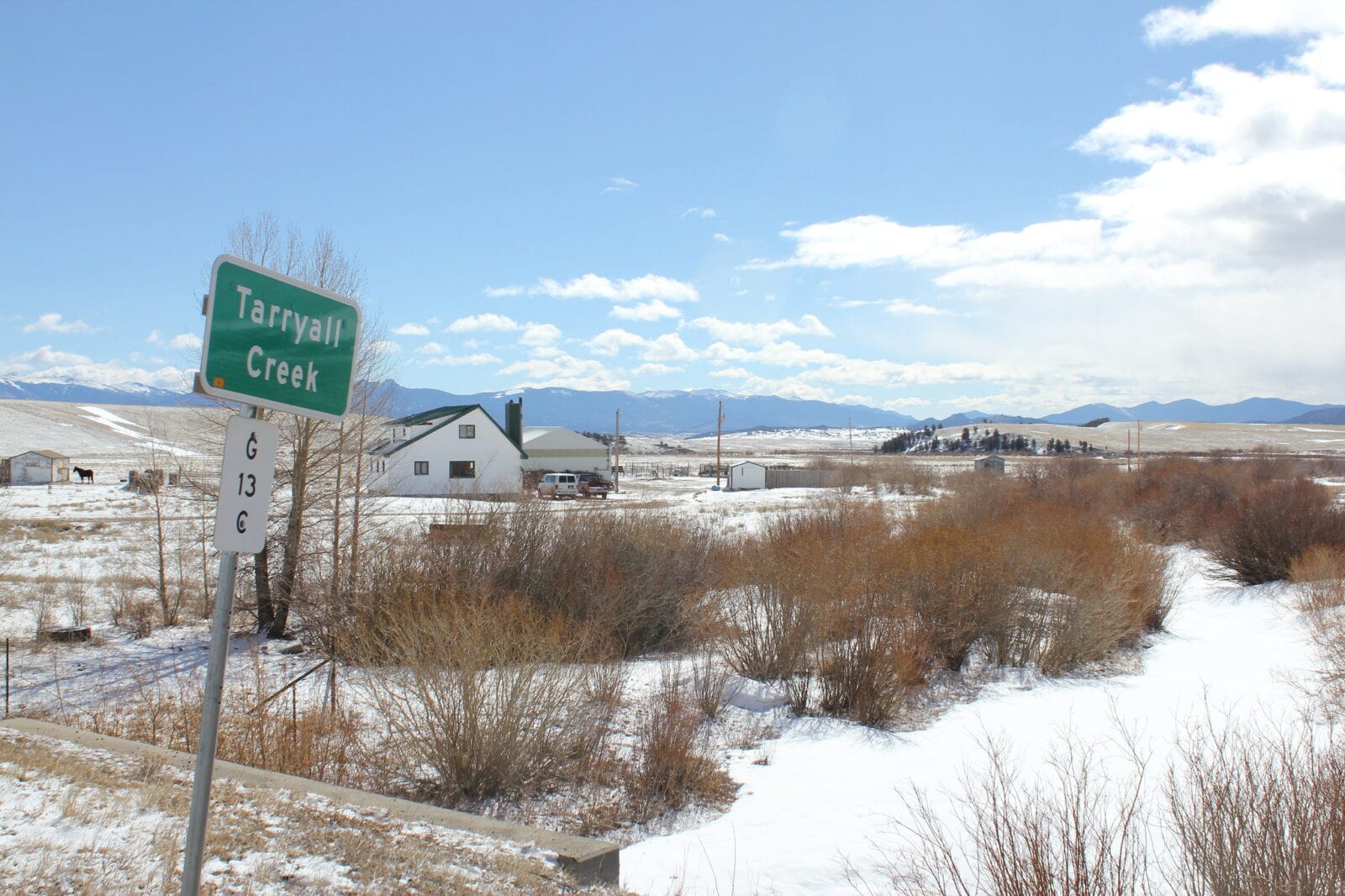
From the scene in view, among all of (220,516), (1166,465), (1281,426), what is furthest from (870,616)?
(1281,426)

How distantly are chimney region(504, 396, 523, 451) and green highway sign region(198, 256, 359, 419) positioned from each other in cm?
5759

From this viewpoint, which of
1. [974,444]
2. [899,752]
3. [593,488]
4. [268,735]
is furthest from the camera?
[974,444]

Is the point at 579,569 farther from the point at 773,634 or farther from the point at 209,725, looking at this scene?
the point at 209,725

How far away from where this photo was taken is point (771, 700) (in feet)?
43.3

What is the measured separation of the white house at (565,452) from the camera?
64.5 metres

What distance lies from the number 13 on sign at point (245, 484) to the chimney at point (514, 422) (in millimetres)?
57965

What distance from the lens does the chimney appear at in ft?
199

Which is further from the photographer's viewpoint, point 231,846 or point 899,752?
point 899,752

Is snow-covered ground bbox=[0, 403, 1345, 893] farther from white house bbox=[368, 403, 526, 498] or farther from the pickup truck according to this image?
the pickup truck

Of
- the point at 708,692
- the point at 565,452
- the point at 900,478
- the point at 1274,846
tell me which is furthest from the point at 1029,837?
the point at 565,452

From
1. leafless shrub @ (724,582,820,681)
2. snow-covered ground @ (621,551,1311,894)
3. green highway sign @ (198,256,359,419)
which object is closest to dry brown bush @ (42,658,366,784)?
snow-covered ground @ (621,551,1311,894)

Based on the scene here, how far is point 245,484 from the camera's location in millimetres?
3016

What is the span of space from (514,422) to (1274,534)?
157 feet

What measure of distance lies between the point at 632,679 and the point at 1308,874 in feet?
35.3
